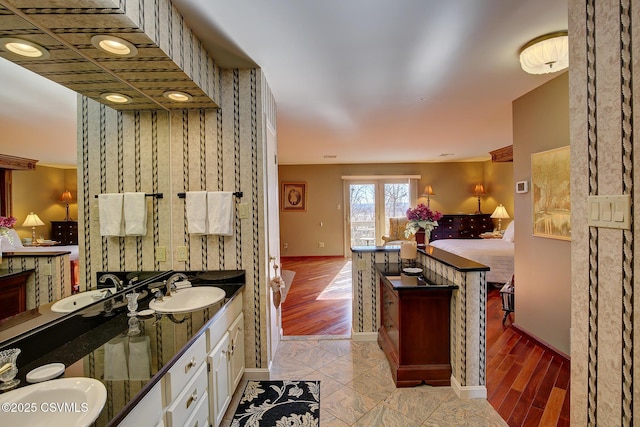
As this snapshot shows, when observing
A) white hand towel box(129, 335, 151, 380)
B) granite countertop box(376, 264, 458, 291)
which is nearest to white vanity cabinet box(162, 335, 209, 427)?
white hand towel box(129, 335, 151, 380)

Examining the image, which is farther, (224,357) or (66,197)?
(224,357)

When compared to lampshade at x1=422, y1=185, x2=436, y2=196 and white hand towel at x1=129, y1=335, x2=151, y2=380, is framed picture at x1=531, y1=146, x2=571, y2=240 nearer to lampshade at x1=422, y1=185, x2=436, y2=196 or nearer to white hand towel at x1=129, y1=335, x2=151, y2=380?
white hand towel at x1=129, y1=335, x2=151, y2=380

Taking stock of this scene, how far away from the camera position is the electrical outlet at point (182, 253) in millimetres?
2221

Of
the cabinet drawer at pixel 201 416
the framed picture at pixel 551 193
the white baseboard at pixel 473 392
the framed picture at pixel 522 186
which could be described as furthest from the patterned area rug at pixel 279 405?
the framed picture at pixel 522 186

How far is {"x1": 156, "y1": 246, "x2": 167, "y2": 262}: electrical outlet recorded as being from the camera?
2162 mm

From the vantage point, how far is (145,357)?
114 cm

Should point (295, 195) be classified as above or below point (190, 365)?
above

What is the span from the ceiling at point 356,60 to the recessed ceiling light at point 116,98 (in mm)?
268

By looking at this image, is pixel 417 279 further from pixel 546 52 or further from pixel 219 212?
pixel 546 52

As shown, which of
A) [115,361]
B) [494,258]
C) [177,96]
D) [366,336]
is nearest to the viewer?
[115,361]

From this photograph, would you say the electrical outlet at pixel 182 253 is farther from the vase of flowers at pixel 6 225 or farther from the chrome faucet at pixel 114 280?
the vase of flowers at pixel 6 225

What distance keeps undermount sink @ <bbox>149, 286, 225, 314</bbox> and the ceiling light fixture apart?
2544mm

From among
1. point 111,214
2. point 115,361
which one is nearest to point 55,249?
point 115,361

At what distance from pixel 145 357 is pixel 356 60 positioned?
2137 millimetres
